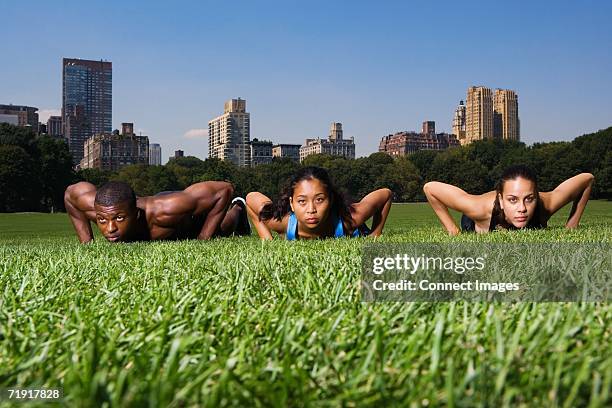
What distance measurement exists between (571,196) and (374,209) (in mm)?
2734

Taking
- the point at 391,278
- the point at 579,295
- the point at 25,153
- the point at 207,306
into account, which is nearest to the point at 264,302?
the point at 207,306

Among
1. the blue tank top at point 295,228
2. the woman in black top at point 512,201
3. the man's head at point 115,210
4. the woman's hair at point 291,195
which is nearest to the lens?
the woman's hair at point 291,195

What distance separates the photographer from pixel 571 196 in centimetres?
826

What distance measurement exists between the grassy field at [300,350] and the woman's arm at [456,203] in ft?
18.9

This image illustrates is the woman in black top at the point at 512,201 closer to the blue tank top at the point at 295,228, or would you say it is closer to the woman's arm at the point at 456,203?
the woman's arm at the point at 456,203

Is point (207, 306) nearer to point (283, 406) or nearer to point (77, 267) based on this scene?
point (283, 406)

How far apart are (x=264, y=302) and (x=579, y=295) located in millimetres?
1121

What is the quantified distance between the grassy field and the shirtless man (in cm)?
567

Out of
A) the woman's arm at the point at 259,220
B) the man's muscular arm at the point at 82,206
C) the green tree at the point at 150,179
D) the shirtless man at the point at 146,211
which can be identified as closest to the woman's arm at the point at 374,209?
the woman's arm at the point at 259,220

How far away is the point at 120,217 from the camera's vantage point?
8.05m

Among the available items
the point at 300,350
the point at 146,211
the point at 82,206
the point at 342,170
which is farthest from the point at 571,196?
the point at 342,170

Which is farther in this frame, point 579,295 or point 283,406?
point 579,295

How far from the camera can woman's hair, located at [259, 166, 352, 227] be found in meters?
7.31

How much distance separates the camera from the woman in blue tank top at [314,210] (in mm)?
7176
